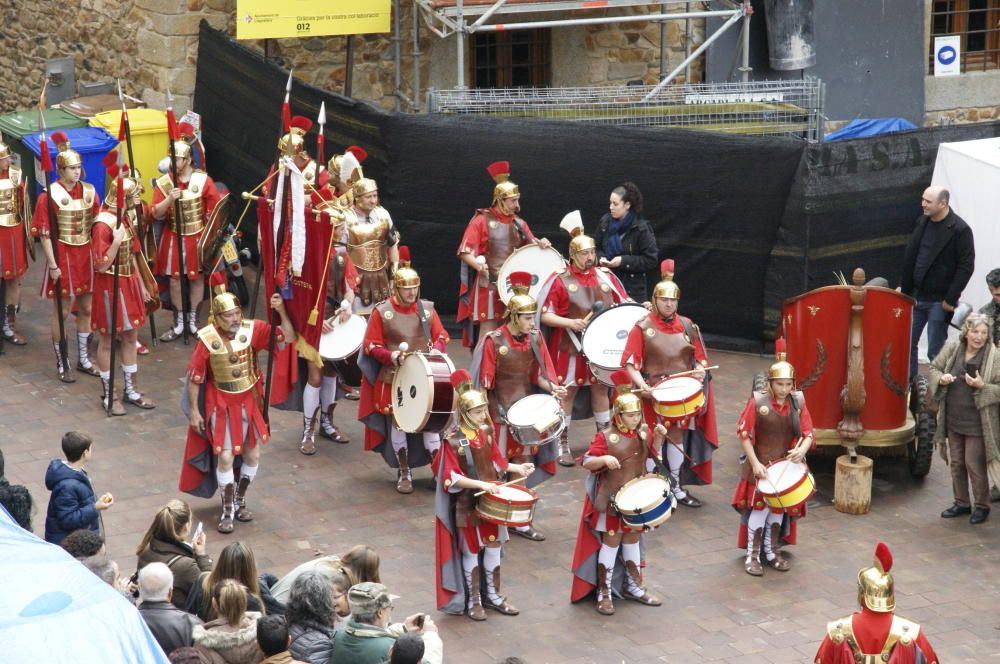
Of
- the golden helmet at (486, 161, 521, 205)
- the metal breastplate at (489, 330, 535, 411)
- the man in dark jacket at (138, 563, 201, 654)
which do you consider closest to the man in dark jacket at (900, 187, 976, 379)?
the golden helmet at (486, 161, 521, 205)

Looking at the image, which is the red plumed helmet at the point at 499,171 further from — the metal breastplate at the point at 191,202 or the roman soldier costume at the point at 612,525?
the roman soldier costume at the point at 612,525

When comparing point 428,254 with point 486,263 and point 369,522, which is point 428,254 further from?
point 369,522

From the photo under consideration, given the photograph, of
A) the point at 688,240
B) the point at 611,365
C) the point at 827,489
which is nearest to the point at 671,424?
the point at 611,365

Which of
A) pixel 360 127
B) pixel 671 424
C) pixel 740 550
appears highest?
pixel 360 127

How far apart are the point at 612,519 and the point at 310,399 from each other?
323 centimetres

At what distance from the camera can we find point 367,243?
1247 centimetres

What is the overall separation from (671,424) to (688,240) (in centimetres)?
356

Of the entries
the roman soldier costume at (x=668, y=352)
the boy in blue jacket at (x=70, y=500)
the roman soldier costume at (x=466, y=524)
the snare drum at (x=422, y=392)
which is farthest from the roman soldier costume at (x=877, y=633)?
the boy in blue jacket at (x=70, y=500)

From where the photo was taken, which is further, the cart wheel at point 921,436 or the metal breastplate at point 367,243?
the metal breastplate at point 367,243

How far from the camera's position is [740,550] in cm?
1072

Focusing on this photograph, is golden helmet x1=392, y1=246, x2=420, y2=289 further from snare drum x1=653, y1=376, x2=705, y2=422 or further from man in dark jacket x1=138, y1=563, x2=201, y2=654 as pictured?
man in dark jacket x1=138, y1=563, x2=201, y2=654

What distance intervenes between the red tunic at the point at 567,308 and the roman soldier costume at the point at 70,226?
3693 mm

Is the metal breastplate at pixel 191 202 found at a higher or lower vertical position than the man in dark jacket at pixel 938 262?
higher

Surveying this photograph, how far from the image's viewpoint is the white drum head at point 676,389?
10711 millimetres
